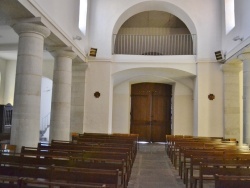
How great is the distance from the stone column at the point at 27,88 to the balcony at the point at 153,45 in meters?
8.60

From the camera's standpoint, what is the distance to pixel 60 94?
919cm

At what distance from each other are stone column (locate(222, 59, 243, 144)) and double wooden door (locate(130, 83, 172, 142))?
4278 mm

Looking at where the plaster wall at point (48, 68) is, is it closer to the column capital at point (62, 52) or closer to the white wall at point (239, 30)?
the column capital at point (62, 52)

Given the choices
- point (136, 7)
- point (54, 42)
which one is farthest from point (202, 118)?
point (54, 42)

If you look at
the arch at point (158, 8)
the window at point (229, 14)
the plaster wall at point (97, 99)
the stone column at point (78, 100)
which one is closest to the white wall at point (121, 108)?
the plaster wall at point (97, 99)

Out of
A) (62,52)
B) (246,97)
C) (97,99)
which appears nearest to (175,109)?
(97,99)

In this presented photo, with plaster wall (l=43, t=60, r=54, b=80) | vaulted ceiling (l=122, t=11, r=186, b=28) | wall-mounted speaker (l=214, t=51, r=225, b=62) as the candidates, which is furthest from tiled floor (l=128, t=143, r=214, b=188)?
vaulted ceiling (l=122, t=11, r=186, b=28)

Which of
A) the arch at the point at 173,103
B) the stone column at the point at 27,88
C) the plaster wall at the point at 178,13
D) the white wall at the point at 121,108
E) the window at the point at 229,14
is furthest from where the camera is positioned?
the white wall at the point at 121,108

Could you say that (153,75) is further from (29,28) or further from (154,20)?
(29,28)

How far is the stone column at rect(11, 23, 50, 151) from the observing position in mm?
6320

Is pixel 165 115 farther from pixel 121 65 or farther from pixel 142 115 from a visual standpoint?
pixel 121 65

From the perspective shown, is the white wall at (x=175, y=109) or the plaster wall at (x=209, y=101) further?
the white wall at (x=175, y=109)

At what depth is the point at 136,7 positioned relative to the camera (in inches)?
493

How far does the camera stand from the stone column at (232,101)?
454 inches
